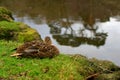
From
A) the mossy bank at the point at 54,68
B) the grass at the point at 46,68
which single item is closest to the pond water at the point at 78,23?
the mossy bank at the point at 54,68

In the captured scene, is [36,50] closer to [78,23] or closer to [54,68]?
[54,68]

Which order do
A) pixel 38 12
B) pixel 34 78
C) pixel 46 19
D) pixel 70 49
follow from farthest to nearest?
pixel 38 12 < pixel 46 19 < pixel 70 49 < pixel 34 78

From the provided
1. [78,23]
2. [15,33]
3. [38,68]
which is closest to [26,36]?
[15,33]

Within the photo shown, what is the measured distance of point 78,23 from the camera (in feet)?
83.5

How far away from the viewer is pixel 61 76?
9156 mm

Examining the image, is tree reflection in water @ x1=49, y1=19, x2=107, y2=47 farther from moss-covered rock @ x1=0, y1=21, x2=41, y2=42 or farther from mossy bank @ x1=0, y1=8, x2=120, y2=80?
mossy bank @ x1=0, y1=8, x2=120, y2=80

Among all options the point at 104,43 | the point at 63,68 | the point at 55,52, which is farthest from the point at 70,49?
the point at 63,68

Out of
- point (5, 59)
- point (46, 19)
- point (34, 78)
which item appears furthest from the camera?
point (46, 19)

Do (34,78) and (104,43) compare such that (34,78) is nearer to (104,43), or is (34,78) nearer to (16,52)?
(16,52)

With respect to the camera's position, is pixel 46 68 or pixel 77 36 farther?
pixel 77 36

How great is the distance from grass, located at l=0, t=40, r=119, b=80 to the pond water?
5812 millimetres

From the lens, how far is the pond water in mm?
18406

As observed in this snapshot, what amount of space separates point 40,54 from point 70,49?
316 inches

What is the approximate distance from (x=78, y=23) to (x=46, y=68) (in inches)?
632
